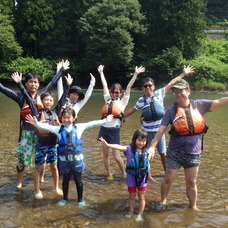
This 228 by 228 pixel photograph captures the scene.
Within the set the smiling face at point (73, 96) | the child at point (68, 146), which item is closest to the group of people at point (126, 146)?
the child at point (68, 146)

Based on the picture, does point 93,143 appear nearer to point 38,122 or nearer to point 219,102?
point 38,122

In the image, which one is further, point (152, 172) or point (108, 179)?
point (152, 172)

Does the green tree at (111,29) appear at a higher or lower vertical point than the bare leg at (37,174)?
higher

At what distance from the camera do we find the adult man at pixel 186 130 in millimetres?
4477

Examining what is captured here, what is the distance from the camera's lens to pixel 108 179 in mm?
6324

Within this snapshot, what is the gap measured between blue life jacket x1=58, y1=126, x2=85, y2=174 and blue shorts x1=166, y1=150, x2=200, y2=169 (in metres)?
1.59

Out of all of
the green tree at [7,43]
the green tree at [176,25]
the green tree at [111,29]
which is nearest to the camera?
the green tree at [7,43]

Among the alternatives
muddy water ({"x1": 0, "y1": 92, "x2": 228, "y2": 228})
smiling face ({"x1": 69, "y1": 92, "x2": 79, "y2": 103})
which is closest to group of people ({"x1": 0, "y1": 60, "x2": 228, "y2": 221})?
muddy water ({"x1": 0, "y1": 92, "x2": 228, "y2": 228})

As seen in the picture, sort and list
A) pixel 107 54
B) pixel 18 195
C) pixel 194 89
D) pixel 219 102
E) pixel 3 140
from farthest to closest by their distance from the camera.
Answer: pixel 107 54, pixel 194 89, pixel 3 140, pixel 18 195, pixel 219 102

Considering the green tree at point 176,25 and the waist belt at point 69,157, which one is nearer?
the waist belt at point 69,157

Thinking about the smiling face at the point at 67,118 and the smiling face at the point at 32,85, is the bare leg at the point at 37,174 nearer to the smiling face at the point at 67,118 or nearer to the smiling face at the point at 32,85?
the smiling face at the point at 67,118

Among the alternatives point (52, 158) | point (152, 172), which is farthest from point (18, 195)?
point (152, 172)

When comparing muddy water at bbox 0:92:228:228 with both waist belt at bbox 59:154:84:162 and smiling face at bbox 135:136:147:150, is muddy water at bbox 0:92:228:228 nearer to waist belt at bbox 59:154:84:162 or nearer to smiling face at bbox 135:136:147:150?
waist belt at bbox 59:154:84:162

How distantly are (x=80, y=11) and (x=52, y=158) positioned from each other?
150 ft
